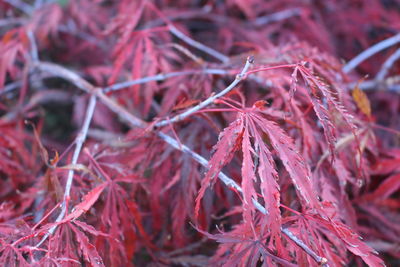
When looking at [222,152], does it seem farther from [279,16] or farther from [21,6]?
[21,6]

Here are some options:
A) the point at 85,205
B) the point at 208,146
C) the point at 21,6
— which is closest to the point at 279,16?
the point at 208,146

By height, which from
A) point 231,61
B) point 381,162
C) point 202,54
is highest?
point 202,54

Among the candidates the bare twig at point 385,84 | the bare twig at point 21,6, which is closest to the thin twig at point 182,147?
the bare twig at point 21,6

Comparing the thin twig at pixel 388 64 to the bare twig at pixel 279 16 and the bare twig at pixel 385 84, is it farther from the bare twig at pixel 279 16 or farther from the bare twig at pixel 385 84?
the bare twig at pixel 279 16

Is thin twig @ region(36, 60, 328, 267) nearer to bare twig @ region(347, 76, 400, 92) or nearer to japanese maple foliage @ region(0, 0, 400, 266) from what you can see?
japanese maple foliage @ region(0, 0, 400, 266)

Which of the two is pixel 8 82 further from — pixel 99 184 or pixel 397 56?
pixel 397 56

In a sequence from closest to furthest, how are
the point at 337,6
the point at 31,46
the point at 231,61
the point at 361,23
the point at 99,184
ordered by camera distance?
the point at 99,184
the point at 231,61
the point at 31,46
the point at 361,23
the point at 337,6

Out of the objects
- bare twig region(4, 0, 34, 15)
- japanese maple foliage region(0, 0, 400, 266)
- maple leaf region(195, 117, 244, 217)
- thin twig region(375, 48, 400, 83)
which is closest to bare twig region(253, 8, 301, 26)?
japanese maple foliage region(0, 0, 400, 266)

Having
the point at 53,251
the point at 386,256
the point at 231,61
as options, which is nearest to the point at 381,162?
the point at 386,256
